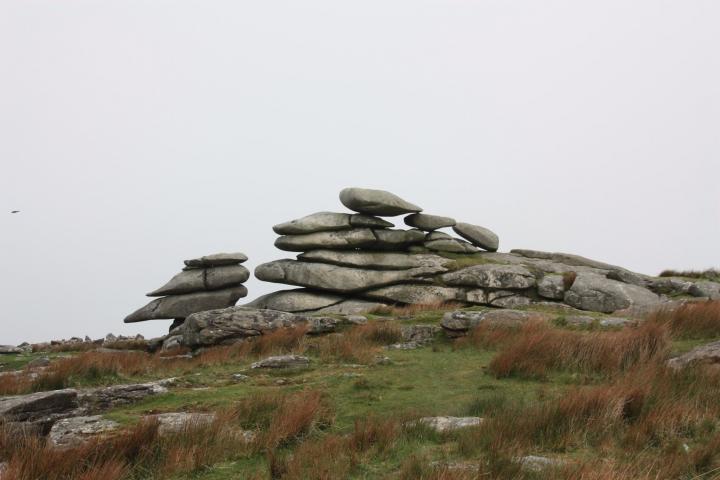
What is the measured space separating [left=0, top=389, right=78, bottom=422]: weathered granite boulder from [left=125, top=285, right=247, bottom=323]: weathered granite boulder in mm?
19553

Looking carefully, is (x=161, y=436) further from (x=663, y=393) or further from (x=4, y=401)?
(x=663, y=393)

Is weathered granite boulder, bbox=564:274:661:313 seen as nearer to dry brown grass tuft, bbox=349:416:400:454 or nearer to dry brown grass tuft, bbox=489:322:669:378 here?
dry brown grass tuft, bbox=489:322:669:378

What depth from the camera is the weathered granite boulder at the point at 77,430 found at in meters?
6.85

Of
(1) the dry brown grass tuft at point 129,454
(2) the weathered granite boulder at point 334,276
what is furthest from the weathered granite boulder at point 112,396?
(2) the weathered granite boulder at point 334,276

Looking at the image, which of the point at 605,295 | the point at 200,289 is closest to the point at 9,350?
the point at 200,289

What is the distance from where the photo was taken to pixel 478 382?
1073cm

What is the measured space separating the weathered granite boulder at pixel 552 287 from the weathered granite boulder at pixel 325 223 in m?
9.39

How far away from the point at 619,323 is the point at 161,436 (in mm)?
13526

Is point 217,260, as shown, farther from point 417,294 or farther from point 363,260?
point 417,294

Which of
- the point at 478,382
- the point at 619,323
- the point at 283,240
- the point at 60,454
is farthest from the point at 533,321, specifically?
the point at 283,240

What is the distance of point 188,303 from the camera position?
1133 inches

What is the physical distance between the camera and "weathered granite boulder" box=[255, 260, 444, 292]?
1133 inches

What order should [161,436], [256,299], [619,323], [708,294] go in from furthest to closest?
[256,299] → [708,294] → [619,323] → [161,436]

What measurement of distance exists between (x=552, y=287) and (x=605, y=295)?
247 centimetres
